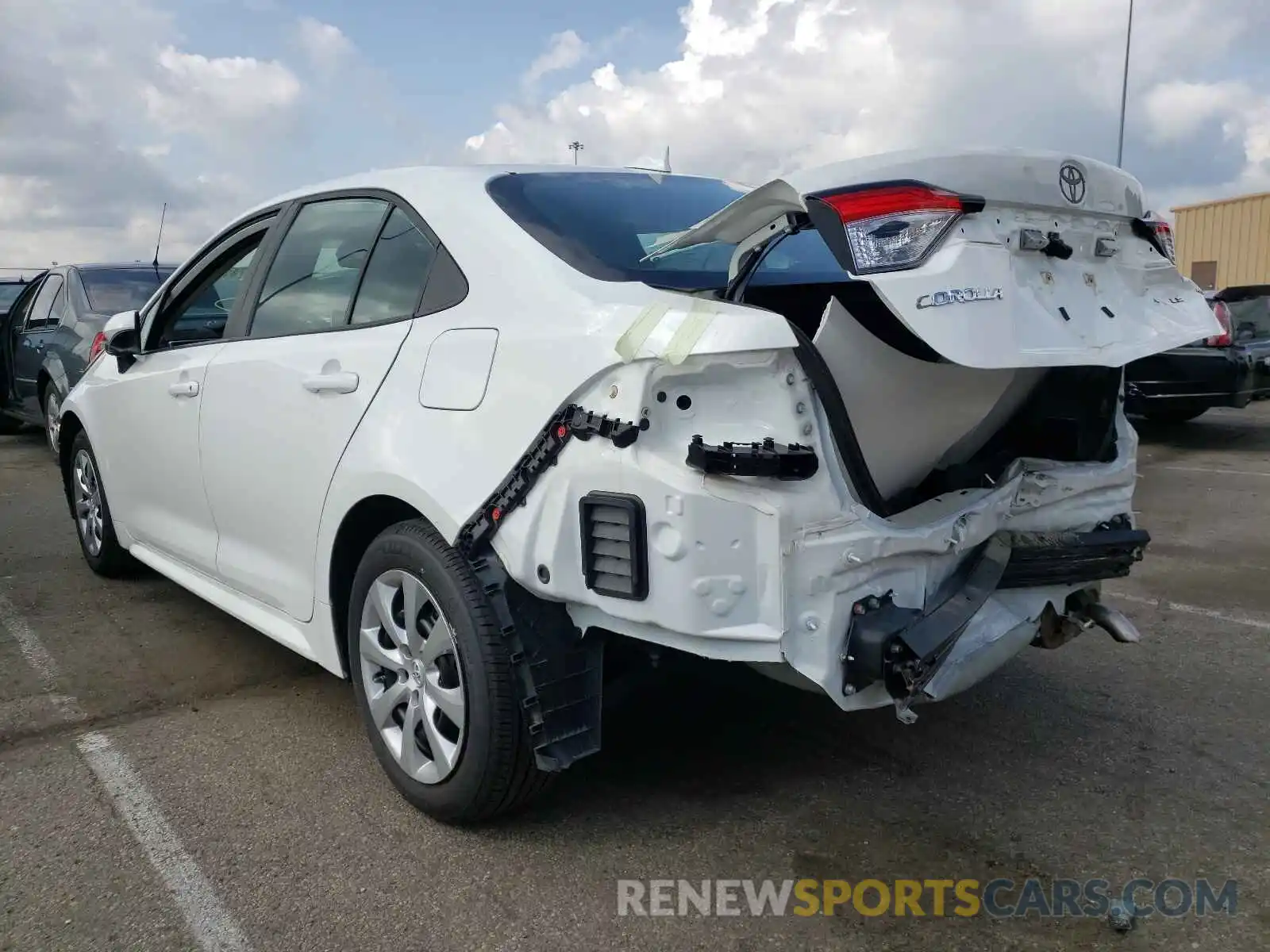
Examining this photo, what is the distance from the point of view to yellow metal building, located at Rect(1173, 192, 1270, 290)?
80.0 ft

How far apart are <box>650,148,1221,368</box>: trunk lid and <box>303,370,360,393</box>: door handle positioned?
3.35 ft

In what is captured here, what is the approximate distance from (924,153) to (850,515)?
82cm

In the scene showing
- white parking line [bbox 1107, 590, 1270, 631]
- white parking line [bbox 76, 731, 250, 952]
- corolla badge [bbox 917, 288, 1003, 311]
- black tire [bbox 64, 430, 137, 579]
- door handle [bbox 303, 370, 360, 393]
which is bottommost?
white parking line [bbox 1107, 590, 1270, 631]

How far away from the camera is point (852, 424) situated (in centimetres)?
239

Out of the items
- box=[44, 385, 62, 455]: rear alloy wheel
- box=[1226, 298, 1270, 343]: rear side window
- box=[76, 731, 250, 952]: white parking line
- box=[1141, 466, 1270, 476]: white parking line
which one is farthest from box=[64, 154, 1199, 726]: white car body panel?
box=[1226, 298, 1270, 343]: rear side window

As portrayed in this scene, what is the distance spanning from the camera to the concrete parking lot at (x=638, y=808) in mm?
2391

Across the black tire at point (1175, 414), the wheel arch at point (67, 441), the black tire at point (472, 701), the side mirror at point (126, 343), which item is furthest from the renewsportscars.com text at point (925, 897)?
the black tire at point (1175, 414)

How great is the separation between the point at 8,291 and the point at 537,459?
13.1 meters

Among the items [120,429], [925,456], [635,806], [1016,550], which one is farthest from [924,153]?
[120,429]

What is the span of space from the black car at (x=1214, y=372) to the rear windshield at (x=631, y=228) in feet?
23.0

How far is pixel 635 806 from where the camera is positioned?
2.90 meters

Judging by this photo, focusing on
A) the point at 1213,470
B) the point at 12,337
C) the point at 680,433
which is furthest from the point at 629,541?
the point at 12,337

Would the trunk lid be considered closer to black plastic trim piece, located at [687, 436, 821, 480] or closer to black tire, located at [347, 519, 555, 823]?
black plastic trim piece, located at [687, 436, 821, 480]

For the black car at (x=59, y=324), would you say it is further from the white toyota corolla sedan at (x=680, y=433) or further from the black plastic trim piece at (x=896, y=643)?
the black plastic trim piece at (x=896, y=643)
